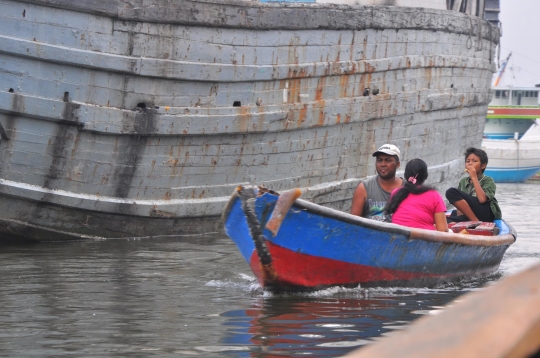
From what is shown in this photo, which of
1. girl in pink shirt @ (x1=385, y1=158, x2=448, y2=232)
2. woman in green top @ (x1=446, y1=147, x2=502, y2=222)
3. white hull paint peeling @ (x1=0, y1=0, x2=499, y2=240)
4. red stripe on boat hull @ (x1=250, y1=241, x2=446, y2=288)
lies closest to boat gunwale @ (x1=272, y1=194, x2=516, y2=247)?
girl in pink shirt @ (x1=385, y1=158, x2=448, y2=232)

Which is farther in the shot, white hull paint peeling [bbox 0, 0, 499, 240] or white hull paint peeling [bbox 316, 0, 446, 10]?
white hull paint peeling [bbox 316, 0, 446, 10]

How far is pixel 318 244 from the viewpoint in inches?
262

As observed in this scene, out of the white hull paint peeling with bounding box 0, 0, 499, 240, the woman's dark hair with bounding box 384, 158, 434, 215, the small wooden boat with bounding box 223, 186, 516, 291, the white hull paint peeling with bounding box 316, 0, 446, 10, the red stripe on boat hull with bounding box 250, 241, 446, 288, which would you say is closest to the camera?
the small wooden boat with bounding box 223, 186, 516, 291

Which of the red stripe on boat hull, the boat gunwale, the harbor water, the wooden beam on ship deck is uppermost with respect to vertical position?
the wooden beam on ship deck

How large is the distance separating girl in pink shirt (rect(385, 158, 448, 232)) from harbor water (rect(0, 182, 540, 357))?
57 centimetres

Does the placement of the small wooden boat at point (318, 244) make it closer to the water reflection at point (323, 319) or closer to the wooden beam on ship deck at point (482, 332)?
the water reflection at point (323, 319)

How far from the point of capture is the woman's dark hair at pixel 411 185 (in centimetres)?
746

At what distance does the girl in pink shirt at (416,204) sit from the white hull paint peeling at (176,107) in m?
3.33

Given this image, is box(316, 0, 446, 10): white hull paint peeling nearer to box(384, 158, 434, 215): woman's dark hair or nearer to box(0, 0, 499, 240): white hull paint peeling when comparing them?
A: box(0, 0, 499, 240): white hull paint peeling

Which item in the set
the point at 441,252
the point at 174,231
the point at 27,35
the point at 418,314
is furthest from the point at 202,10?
the point at 418,314

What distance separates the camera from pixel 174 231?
10.8 meters

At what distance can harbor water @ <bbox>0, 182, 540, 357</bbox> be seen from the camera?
487cm

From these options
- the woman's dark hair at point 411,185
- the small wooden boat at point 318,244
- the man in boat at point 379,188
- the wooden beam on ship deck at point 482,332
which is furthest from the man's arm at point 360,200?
the wooden beam on ship deck at point 482,332

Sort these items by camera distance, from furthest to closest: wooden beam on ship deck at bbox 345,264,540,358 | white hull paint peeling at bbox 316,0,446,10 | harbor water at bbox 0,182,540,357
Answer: white hull paint peeling at bbox 316,0,446,10
harbor water at bbox 0,182,540,357
wooden beam on ship deck at bbox 345,264,540,358
